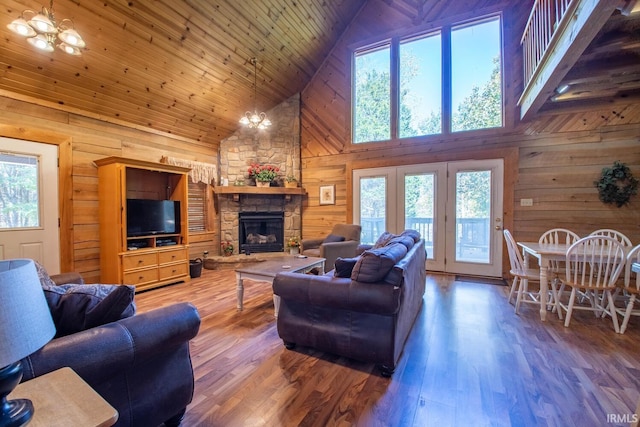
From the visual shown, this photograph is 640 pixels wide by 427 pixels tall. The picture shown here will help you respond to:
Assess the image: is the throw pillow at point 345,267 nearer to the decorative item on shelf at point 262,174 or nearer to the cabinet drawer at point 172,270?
the cabinet drawer at point 172,270

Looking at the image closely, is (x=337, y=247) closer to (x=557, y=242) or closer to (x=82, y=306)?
(x=557, y=242)

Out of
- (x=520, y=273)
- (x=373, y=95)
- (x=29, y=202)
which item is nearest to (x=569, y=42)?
(x=520, y=273)

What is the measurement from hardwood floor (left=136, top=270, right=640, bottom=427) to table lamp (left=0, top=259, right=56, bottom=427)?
110cm

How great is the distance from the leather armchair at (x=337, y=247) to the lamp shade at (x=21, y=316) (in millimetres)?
3607

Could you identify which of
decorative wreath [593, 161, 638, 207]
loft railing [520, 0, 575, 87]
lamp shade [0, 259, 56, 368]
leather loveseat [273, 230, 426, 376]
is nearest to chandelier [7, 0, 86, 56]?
lamp shade [0, 259, 56, 368]

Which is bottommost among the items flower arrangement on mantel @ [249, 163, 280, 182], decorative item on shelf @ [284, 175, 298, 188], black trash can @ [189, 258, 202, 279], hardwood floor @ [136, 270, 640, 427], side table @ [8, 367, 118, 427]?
hardwood floor @ [136, 270, 640, 427]

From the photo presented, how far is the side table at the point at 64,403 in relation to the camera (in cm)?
77

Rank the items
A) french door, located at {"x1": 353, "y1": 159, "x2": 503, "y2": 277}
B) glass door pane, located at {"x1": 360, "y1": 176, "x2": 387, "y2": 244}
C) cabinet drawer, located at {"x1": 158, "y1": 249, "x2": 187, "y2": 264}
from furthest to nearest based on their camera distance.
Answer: glass door pane, located at {"x1": 360, "y1": 176, "x2": 387, "y2": 244} < french door, located at {"x1": 353, "y1": 159, "x2": 503, "y2": 277} < cabinet drawer, located at {"x1": 158, "y1": 249, "x2": 187, "y2": 264}

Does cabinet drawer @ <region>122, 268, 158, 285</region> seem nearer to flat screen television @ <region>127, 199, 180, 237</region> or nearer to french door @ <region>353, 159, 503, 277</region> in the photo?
flat screen television @ <region>127, 199, 180, 237</region>

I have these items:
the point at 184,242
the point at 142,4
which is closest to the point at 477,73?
the point at 142,4

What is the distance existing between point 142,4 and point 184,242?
131 inches

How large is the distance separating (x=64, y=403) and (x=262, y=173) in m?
5.28

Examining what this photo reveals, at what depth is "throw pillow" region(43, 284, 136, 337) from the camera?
1318 mm

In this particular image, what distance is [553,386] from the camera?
75.2 inches
